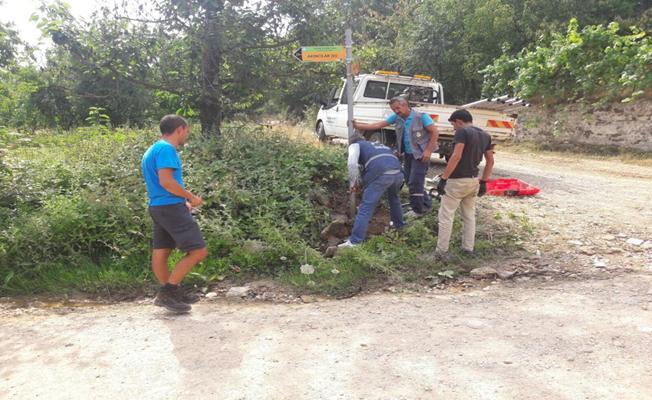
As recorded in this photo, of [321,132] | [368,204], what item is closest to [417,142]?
[368,204]

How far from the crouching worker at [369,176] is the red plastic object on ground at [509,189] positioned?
264 cm

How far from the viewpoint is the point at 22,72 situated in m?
7.68

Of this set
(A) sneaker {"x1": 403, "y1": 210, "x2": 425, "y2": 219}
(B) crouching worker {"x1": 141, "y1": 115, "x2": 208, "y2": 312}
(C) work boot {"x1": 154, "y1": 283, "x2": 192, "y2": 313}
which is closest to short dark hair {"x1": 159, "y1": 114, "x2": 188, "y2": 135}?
(B) crouching worker {"x1": 141, "y1": 115, "x2": 208, "y2": 312}

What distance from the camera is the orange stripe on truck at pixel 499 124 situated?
8938 millimetres

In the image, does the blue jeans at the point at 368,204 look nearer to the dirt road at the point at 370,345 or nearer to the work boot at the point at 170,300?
the dirt road at the point at 370,345

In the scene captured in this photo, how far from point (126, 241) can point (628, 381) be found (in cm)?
455

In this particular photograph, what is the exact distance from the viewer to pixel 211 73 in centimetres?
777

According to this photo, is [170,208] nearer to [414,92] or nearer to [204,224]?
[204,224]

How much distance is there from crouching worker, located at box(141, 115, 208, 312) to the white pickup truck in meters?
5.09

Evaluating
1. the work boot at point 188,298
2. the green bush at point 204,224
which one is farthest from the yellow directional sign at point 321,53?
the work boot at point 188,298

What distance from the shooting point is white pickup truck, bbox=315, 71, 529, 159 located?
8.78 m

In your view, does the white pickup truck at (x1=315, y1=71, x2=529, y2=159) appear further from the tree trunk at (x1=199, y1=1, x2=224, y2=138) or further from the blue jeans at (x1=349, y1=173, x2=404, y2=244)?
the blue jeans at (x1=349, y1=173, x2=404, y2=244)

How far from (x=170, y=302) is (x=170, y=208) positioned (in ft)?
2.73

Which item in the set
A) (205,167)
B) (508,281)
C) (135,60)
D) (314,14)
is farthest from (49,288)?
(314,14)
